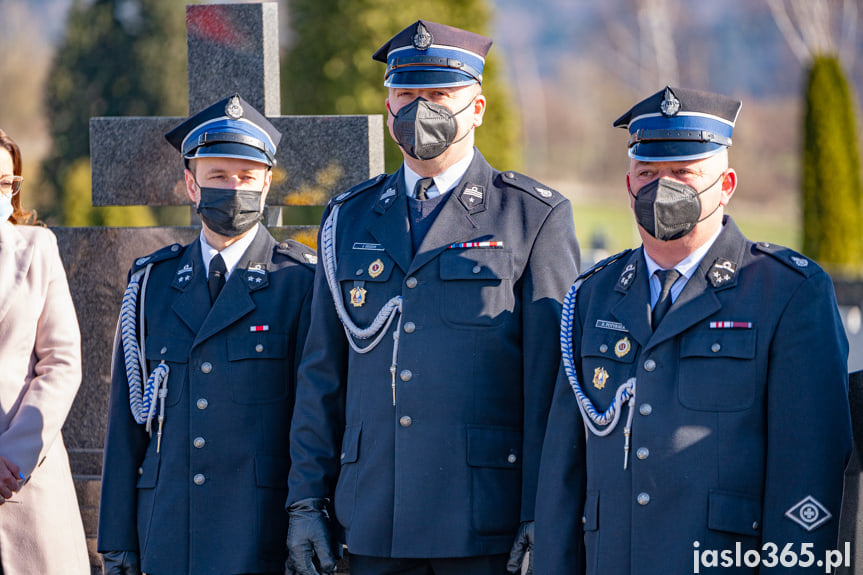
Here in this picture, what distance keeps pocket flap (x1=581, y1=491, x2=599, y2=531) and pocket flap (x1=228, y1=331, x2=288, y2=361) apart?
4.12ft

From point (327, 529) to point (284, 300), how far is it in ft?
2.81

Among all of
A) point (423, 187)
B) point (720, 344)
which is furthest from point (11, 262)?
point (720, 344)

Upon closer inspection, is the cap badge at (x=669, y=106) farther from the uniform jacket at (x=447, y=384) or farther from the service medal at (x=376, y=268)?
the service medal at (x=376, y=268)

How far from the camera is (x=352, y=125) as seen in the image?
206 inches

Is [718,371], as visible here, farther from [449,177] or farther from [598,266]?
[449,177]

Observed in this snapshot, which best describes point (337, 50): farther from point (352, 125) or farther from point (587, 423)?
point (587, 423)

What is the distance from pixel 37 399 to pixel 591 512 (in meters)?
1.87

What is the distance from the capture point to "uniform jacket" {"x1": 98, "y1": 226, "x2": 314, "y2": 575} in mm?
3748

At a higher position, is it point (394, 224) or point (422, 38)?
point (422, 38)

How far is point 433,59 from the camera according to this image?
3602 millimetres

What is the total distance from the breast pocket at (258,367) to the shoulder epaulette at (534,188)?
974 mm

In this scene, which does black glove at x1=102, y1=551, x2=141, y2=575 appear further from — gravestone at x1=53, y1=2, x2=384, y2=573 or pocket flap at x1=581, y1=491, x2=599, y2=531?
pocket flap at x1=581, y1=491, x2=599, y2=531

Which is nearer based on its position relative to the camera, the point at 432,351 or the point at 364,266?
the point at 432,351

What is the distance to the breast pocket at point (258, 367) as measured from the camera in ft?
12.5
